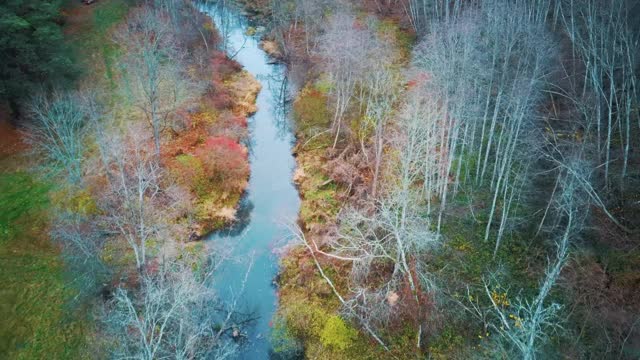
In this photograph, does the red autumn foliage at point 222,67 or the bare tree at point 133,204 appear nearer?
the bare tree at point 133,204

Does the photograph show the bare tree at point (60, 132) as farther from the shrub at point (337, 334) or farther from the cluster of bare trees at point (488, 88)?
the cluster of bare trees at point (488, 88)

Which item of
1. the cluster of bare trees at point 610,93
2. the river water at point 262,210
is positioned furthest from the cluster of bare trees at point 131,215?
the cluster of bare trees at point 610,93

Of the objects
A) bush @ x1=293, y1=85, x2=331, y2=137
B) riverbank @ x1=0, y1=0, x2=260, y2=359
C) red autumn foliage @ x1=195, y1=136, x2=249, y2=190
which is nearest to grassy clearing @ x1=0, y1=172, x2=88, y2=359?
riverbank @ x1=0, y1=0, x2=260, y2=359

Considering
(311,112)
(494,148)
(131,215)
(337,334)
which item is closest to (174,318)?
(131,215)

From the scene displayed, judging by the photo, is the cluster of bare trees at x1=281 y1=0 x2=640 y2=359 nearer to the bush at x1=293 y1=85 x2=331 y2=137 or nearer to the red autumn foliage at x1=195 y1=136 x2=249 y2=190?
the bush at x1=293 y1=85 x2=331 y2=137

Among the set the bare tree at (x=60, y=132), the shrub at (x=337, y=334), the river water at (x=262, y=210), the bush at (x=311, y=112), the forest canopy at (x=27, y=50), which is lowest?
the shrub at (x=337, y=334)

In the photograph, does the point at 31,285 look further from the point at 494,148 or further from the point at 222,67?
the point at 494,148

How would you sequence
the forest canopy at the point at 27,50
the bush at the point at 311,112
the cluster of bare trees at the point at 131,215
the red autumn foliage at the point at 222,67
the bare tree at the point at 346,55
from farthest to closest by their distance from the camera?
the red autumn foliage at the point at 222,67, the bush at the point at 311,112, the bare tree at the point at 346,55, the forest canopy at the point at 27,50, the cluster of bare trees at the point at 131,215
